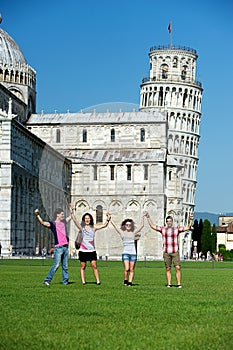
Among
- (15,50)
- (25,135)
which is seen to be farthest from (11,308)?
(15,50)

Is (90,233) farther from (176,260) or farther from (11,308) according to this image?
(11,308)

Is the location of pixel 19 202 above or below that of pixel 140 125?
below

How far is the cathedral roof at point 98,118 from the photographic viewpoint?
104188 millimetres

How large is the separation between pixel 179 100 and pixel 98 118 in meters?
33.3

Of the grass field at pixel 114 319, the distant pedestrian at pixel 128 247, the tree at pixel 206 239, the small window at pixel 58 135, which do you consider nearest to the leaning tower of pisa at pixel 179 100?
the tree at pixel 206 239

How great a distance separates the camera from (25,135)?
81375 millimetres

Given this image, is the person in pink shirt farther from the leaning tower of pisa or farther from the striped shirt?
the leaning tower of pisa

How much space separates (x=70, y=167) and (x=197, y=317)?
85894 mm

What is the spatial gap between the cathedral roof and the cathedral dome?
6743 millimetres

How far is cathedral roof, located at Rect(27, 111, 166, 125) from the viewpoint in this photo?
342 ft

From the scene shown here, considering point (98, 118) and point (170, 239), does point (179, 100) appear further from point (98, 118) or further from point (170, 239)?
point (170, 239)

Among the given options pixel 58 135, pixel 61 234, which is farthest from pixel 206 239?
pixel 61 234

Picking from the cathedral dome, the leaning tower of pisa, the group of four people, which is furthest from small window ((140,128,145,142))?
the group of four people

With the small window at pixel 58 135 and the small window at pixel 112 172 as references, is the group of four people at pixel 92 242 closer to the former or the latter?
the small window at pixel 112 172
